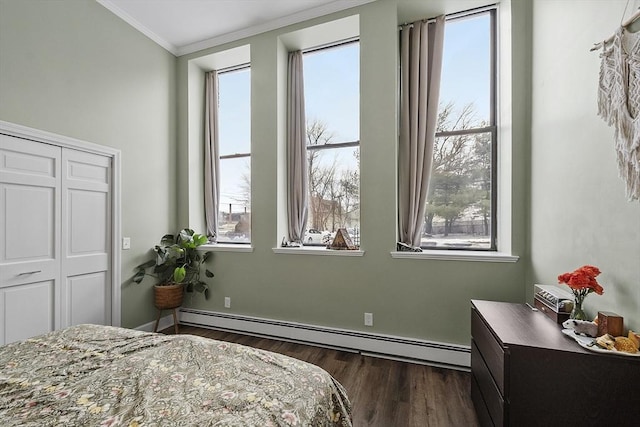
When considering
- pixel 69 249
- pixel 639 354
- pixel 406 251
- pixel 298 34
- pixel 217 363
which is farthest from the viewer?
pixel 298 34

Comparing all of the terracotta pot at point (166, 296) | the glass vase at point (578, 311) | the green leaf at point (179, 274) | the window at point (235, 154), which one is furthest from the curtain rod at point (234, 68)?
the glass vase at point (578, 311)

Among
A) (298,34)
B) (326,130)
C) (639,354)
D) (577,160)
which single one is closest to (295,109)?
(326,130)

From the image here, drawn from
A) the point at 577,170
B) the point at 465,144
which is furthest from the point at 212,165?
the point at 577,170

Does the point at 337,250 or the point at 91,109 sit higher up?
the point at 91,109

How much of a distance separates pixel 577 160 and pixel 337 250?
1.83 meters

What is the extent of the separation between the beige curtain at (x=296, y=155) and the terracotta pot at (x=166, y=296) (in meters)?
1.38

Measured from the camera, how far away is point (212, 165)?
3572mm

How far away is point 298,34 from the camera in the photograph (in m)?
2.91

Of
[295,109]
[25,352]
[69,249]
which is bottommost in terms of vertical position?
[25,352]

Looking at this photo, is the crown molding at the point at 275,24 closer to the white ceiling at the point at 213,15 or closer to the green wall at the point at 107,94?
the white ceiling at the point at 213,15

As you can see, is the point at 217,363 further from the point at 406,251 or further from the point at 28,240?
the point at 28,240

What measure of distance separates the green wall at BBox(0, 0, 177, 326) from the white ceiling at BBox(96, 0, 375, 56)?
149 millimetres

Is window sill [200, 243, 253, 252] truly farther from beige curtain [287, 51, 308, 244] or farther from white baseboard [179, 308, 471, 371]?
white baseboard [179, 308, 471, 371]

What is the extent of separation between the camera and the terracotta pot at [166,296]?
297cm
